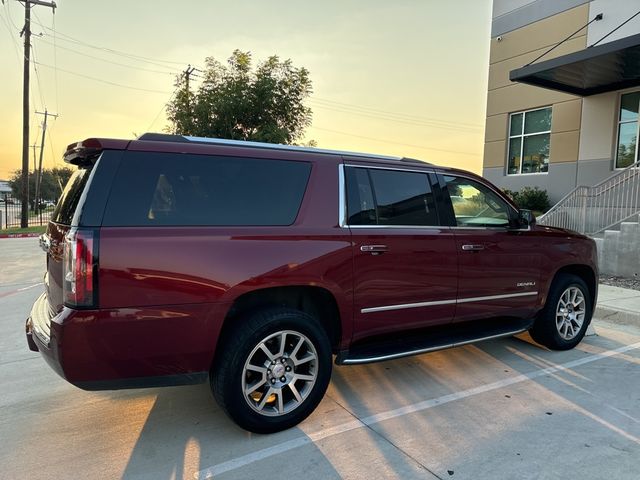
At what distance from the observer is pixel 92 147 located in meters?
2.97

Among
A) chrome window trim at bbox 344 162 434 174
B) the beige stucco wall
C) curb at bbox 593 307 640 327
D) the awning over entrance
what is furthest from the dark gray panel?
chrome window trim at bbox 344 162 434 174

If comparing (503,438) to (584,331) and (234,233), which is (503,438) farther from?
(584,331)

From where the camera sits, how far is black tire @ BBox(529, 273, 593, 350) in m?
5.08

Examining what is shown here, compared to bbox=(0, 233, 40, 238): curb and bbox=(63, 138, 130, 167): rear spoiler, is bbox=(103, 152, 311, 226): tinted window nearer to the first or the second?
bbox=(63, 138, 130, 167): rear spoiler

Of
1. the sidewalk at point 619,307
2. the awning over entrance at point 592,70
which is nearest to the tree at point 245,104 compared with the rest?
the awning over entrance at point 592,70

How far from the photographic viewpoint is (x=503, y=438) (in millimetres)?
3287

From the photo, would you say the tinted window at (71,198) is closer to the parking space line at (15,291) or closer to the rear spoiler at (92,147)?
the rear spoiler at (92,147)

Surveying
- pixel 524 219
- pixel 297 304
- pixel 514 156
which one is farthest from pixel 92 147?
pixel 514 156

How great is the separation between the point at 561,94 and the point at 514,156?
2554 millimetres

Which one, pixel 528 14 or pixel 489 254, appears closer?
pixel 489 254

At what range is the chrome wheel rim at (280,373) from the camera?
3.27 m

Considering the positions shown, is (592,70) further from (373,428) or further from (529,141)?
(373,428)

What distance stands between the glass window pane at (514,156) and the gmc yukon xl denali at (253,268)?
13074mm

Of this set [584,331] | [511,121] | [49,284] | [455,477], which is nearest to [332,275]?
[455,477]
